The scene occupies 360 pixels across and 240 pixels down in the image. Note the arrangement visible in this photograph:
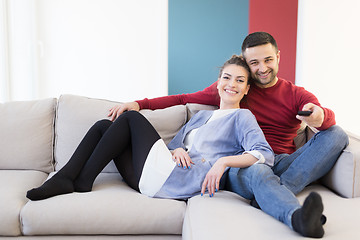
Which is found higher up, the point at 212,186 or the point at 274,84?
the point at 274,84

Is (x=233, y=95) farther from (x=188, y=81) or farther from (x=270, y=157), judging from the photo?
(x=188, y=81)

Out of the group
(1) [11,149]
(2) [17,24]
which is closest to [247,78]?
(1) [11,149]

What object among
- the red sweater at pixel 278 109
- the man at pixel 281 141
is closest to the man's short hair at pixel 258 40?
the man at pixel 281 141

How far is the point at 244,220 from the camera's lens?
136 cm

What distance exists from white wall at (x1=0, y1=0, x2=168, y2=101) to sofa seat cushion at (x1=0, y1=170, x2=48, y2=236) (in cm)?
203

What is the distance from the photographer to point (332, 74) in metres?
3.93

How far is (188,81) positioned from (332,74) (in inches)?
56.6

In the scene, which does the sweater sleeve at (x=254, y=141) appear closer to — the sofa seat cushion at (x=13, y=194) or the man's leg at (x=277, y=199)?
the man's leg at (x=277, y=199)

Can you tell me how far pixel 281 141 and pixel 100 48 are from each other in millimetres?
2466

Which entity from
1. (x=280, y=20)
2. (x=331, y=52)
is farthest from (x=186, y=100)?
(x=331, y=52)

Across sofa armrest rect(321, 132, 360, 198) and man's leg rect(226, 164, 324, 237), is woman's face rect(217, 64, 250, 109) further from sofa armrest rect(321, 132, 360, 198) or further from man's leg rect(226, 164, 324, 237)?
sofa armrest rect(321, 132, 360, 198)

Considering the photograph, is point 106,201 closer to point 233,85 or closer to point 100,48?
point 233,85

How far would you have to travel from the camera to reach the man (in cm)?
134

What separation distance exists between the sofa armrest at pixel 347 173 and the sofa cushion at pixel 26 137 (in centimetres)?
145
